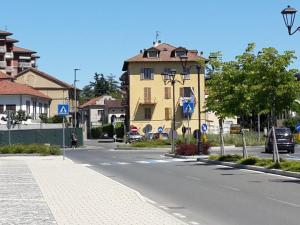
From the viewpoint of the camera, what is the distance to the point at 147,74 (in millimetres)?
94500

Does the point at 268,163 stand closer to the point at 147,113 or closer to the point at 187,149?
the point at 187,149

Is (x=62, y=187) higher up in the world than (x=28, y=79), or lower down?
lower down

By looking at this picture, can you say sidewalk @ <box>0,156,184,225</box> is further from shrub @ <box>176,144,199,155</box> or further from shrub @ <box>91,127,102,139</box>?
shrub @ <box>91,127,102,139</box>

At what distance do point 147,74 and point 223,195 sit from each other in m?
77.3

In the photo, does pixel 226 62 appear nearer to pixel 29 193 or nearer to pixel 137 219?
pixel 29 193

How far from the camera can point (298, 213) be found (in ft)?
43.6

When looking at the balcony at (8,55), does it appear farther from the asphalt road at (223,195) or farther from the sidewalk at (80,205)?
the sidewalk at (80,205)

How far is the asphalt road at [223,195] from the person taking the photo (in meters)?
13.0

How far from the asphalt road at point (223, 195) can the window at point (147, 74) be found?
220 ft

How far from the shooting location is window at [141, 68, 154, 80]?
94.4 meters

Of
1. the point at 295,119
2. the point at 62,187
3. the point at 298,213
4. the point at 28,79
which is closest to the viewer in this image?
the point at 298,213

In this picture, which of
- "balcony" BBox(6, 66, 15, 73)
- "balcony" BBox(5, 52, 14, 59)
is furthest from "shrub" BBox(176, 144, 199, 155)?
"balcony" BBox(6, 66, 15, 73)

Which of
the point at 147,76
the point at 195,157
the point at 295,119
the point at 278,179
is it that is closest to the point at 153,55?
the point at 147,76

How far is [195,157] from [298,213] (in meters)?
27.5
